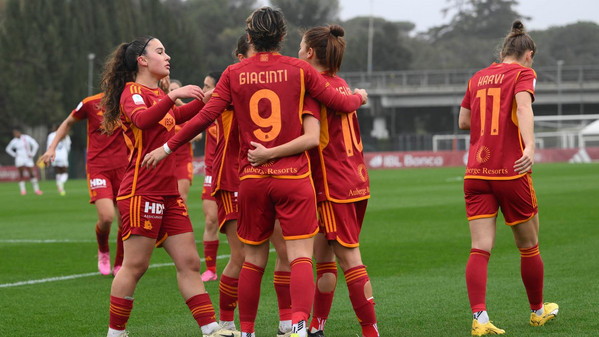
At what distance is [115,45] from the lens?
69.2 metres

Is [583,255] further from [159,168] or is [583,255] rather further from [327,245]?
[159,168]

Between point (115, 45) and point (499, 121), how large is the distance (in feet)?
214

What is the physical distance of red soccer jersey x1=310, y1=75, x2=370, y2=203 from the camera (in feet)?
19.2

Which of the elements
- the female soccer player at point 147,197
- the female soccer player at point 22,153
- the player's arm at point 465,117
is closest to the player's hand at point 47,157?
the female soccer player at point 147,197

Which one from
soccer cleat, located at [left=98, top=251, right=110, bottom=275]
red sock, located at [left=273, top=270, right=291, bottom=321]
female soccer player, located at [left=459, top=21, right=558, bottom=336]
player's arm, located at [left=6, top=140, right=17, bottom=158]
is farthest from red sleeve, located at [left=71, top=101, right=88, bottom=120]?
player's arm, located at [left=6, top=140, right=17, bottom=158]

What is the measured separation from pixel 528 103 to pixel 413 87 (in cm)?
7258

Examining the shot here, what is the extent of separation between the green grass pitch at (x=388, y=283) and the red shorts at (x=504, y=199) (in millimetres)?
830

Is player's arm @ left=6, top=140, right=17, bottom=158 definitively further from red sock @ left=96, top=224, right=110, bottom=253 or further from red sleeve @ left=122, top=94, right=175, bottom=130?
red sleeve @ left=122, top=94, right=175, bottom=130

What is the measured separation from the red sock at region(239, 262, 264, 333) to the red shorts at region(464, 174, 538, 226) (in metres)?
1.74

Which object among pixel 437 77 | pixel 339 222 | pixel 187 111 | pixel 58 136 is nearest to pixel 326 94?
pixel 339 222

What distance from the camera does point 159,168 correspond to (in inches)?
239

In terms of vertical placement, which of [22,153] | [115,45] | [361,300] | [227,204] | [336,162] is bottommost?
[22,153]

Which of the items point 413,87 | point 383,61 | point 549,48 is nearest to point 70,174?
point 413,87

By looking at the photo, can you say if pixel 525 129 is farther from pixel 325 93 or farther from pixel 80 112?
pixel 80 112
